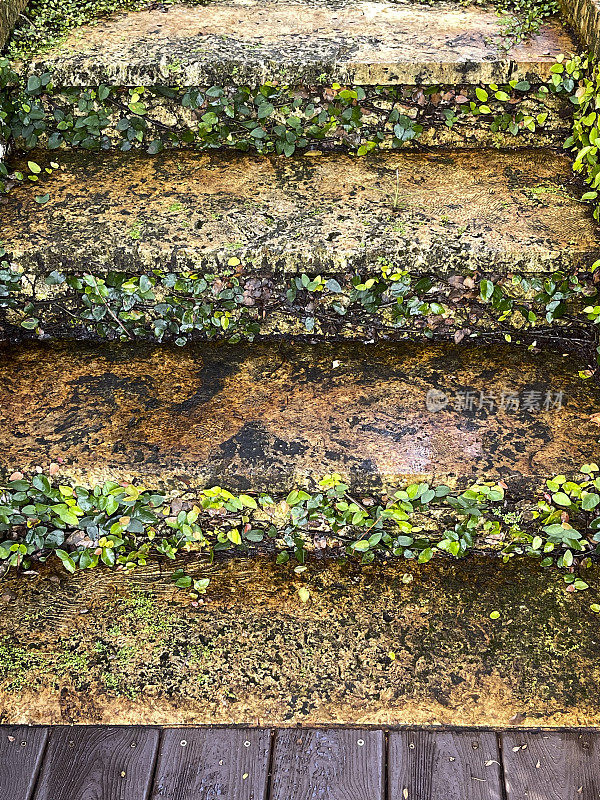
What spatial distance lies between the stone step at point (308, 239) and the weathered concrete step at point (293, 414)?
84 mm

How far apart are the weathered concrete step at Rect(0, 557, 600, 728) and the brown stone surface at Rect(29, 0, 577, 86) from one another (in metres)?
1.18

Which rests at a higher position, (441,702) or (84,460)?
(84,460)

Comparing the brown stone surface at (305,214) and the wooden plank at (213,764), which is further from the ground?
the brown stone surface at (305,214)

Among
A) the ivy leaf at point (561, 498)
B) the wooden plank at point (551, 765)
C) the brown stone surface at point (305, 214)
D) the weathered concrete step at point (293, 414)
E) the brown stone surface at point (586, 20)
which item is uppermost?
the brown stone surface at point (586, 20)

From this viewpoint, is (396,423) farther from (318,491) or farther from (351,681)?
(351,681)

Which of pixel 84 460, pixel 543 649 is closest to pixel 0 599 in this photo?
pixel 84 460

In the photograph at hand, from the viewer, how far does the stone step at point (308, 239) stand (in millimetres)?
1647

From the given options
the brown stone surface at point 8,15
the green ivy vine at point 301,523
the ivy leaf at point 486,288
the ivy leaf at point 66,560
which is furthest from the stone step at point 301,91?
the ivy leaf at point 66,560

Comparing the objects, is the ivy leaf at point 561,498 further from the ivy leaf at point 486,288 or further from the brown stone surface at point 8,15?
the brown stone surface at point 8,15

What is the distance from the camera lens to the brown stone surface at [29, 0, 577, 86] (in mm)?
1846

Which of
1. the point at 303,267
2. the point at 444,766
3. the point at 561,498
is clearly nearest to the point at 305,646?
the point at 444,766

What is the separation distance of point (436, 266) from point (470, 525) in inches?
22.3

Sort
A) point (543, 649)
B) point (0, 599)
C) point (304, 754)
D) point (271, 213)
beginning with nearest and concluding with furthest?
point (304, 754) < point (543, 649) < point (0, 599) < point (271, 213)

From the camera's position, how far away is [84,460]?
1521 millimetres
